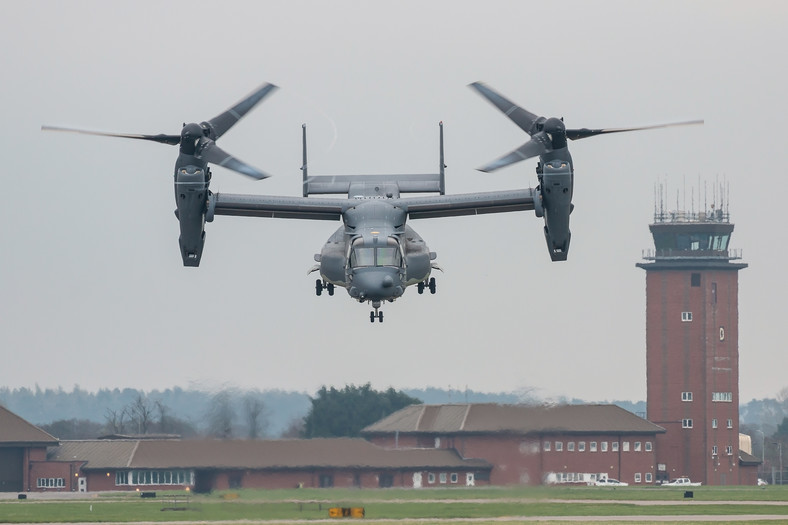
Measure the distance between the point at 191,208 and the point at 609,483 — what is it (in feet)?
227

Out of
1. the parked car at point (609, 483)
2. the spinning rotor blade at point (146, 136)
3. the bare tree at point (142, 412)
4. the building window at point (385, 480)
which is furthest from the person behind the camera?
the parked car at point (609, 483)

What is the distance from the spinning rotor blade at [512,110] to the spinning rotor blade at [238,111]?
743cm

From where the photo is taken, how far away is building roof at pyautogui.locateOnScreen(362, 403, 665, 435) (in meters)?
67.3

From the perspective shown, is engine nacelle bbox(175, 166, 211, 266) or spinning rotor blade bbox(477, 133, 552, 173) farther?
spinning rotor blade bbox(477, 133, 552, 173)

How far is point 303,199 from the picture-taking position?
52844 mm

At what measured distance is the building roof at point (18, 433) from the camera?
337 feet

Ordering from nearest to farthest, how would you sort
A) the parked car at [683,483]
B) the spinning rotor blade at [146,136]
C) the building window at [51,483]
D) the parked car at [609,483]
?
the spinning rotor blade at [146,136] → the building window at [51,483] → the parked car at [609,483] → the parked car at [683,483]

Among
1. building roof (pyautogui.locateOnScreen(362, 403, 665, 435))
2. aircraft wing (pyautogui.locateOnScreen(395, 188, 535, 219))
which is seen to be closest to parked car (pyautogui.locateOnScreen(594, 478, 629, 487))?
building roof (pyautogui.locateOnScreen(362, 403, 665, 435))

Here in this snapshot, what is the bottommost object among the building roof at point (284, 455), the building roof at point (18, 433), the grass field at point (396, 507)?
the grass field at point (396, 507)

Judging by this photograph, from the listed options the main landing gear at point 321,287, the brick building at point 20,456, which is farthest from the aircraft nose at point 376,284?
the brick building at point 20,456

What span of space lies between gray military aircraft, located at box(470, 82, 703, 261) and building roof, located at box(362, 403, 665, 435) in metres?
20.4

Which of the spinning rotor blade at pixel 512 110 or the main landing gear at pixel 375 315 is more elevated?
the spinning rotor blade at pixel 512 110

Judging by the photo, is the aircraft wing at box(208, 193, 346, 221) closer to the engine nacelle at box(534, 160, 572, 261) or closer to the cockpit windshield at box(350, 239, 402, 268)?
the cockpit windshield at box(350, 239, 402, 268)

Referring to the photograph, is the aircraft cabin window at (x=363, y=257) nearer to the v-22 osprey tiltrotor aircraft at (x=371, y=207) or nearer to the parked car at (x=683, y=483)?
the v-22 osprey tiltrotor aircraft at (x=371, y=207)
